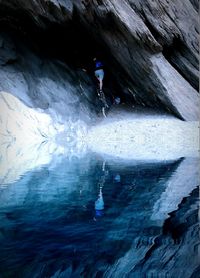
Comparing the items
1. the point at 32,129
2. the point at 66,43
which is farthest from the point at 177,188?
the point at 66,43

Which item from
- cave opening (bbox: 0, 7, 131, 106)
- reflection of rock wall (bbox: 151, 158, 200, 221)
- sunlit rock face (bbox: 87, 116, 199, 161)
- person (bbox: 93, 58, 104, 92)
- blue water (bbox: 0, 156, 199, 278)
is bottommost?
blue water (bbox: 0, 156, 199, 278)

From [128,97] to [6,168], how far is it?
8612 mm

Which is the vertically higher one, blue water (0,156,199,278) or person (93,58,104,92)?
person (93,58,104,92)

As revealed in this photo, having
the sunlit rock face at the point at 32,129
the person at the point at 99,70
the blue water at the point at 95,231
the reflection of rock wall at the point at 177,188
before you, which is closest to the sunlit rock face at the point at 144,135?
the sunlit rock face at the point at 32,129

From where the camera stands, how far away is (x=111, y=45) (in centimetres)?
1238

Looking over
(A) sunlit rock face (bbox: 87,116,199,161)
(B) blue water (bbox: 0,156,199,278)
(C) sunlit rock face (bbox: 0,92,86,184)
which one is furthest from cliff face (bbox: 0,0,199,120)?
(B) blue water (bbox: 0,156,199,278)

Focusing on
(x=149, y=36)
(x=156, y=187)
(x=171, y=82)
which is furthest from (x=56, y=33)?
(x=156, y=187)

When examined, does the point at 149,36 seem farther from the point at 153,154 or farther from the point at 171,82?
the point at 153,154

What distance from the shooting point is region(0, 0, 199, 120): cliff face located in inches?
453

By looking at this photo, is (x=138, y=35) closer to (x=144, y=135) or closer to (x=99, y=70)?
(x=99, y=70)

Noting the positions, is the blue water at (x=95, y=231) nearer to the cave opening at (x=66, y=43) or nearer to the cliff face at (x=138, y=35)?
the cliff face at (x=138, y=35)

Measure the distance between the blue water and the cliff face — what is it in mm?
7385

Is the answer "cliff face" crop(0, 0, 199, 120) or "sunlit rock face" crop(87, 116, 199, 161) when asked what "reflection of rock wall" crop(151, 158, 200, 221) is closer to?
"sunlit rock face" crop(87, 116, 199, 161)

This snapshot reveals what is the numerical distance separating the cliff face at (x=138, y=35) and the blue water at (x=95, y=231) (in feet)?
24.2
